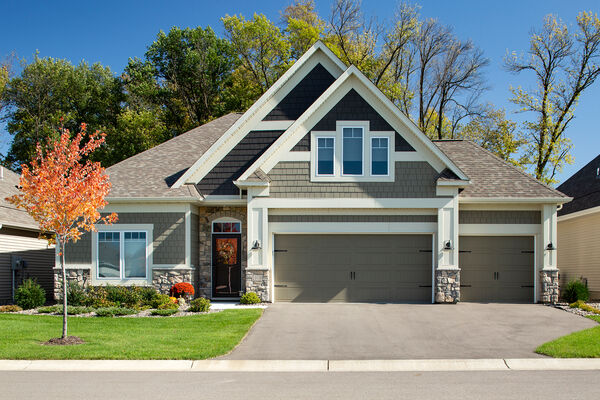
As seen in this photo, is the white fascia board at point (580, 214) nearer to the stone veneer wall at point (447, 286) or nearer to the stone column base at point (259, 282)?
the stone veneer wall at point (447, 286)

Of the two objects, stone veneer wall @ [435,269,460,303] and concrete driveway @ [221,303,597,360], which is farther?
stone veneer wall @ [435,269,460,303]

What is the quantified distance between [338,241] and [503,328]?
6265mm

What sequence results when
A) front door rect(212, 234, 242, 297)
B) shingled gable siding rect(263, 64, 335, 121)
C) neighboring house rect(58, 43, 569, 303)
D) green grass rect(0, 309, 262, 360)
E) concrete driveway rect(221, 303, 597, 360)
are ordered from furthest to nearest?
shingled gable siding rect(263, 64, 335, 121) < front door rect(212, 234, 242, 297) < neighboring house rect(58, 43, 569, 303) < concrete driveway rect(221, 303, 597, 360) < green grass rect(0, 309, 262, 360)

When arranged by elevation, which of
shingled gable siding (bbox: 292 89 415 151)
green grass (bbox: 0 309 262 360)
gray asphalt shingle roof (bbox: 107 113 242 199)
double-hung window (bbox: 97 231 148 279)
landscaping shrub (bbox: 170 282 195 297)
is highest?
shingled gable siding (bbox: 292 89 415 151)

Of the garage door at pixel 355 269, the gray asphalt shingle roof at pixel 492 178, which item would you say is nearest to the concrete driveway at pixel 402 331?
the garage door at pixel 355 269

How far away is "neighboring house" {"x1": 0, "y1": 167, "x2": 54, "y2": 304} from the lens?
68.1ft

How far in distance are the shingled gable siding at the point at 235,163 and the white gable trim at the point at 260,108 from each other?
0.17 m

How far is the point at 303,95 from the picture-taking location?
19.6m

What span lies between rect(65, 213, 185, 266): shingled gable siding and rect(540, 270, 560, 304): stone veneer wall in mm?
11759

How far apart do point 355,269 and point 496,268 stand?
4.75 meters

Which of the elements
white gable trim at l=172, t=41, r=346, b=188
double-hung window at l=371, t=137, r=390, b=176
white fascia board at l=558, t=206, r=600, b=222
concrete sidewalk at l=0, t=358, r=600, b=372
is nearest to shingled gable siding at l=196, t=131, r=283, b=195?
white gable trim at l=172, t=41, r=346, b=188

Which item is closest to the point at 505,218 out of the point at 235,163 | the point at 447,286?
the point at 447,286

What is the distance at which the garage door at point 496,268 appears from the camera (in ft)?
61.3

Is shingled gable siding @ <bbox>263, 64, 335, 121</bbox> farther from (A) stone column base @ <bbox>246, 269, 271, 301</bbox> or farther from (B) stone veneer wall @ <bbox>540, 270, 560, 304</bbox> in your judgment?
(B) stone veneer wall @ <bbox>540, 270, 560, 304</bbox>
